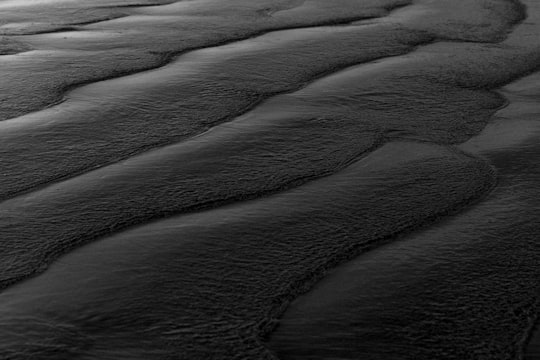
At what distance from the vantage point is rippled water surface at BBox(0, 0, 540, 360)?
51.3 inches

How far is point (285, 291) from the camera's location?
139cm

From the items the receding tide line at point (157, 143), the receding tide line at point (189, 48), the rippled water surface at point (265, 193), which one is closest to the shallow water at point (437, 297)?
the rippled water surface at point (265, 193)

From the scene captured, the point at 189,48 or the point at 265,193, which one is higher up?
the point at 189,48

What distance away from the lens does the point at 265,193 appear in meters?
1.79

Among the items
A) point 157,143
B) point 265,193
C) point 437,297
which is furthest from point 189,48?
point 437,297

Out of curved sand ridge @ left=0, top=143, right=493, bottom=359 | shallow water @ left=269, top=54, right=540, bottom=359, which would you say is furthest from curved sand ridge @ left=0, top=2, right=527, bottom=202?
shallow water @ left=269, top=54, right=540, bottom=359

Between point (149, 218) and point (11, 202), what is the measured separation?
0.24 m

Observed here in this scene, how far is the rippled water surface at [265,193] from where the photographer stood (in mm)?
1302

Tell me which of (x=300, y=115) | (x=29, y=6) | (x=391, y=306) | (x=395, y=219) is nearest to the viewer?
(x=391, y=306)

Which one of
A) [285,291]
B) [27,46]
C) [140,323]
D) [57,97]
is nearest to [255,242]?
[285,291]

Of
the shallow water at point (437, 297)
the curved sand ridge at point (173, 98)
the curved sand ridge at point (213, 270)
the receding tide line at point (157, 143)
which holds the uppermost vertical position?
the curved sand ridge at point (173, 98)

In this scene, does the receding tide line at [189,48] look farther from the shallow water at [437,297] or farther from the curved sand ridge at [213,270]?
the shallow water at [437,297]

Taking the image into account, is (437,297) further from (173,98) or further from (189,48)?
(189,48)

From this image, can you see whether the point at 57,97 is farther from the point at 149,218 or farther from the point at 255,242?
the point at 255,242
